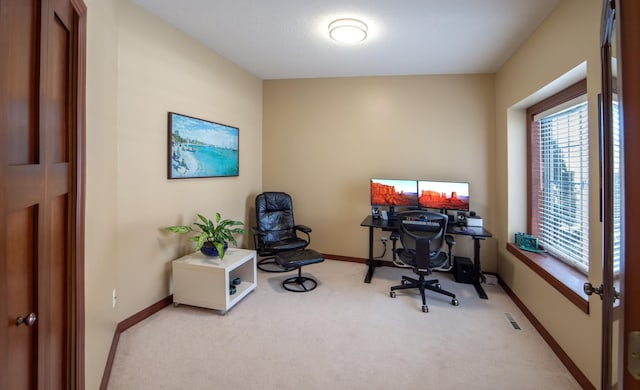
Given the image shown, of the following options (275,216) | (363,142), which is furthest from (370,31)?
(275,216)

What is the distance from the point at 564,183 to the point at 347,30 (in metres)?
2.32

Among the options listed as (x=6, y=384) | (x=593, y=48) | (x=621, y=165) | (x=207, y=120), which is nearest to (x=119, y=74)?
(x=207, y=120)

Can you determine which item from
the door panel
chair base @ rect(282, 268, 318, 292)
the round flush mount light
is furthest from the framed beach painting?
the door panel

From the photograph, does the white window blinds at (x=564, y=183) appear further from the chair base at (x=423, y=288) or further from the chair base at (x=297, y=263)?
the chair base at (x=297, y=263)

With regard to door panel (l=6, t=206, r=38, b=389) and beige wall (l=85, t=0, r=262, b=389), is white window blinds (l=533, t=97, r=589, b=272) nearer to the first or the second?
door panel (l=6, t=206, r=38, b=389)

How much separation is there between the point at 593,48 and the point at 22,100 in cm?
270

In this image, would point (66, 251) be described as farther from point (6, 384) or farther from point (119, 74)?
point (119, 74)

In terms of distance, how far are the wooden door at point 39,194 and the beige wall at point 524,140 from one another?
2.57 meters

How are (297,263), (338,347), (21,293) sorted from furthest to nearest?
1. (297,263)
2. (338,347)
3. (21,293)

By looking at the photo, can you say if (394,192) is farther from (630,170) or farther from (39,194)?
(39,194)

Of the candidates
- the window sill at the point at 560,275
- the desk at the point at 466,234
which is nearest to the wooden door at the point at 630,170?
the window sill at the point at 560,275

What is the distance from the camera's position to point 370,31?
268 centimetres

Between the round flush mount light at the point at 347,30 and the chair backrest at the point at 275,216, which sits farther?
the chair backrest at the point at 275,216

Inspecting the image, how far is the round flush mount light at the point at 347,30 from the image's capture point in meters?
2.49
